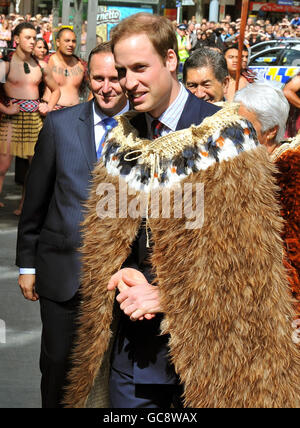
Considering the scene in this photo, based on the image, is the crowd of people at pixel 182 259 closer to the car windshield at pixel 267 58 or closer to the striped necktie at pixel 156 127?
the striped necktie at pixel 156 127

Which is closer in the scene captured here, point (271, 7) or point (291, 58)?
point (291, 58)

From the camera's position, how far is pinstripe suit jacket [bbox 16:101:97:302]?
11.1 ft

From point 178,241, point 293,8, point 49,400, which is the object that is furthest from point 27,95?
point 293,8

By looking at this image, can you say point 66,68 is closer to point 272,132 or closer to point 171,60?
point 272,132

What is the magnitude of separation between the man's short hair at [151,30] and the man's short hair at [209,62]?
2.48 metres

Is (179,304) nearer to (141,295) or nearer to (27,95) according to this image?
(141,295)

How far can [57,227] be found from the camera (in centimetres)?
343

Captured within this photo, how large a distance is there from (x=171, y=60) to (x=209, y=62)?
250cm

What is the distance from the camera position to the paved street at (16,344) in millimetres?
4512

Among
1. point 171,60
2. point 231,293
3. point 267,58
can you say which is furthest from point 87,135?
point 267,58

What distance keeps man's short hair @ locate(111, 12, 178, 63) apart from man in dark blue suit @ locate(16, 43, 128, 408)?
79cm

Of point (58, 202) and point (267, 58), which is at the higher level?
point (58, 202)

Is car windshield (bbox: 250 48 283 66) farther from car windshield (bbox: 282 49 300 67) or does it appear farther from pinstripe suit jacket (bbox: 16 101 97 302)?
pinstripe suit jacket (bbox: 16 101 97 302)

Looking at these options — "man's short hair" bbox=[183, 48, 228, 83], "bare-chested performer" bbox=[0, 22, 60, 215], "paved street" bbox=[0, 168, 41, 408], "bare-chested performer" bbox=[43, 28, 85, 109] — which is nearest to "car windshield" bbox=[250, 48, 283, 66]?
"bare-chested performer" bbox=[43, 28, 85, 109]
